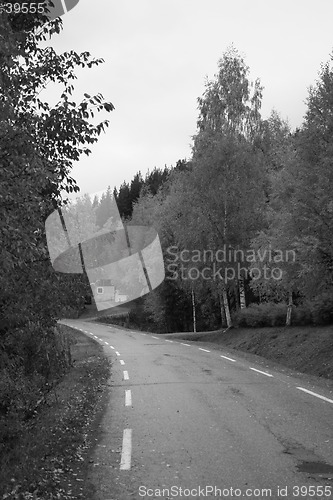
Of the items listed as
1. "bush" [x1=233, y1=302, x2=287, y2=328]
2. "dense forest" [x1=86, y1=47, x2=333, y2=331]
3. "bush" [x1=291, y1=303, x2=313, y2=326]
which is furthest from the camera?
"bush" [x1=233, y1=302, x2=287, y2=328]

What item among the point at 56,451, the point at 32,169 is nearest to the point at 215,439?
the point at 56,451

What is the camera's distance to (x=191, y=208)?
2972cm

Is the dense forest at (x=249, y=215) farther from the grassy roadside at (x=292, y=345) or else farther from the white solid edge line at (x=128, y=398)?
the white solid edge line at (x=128, y=398)

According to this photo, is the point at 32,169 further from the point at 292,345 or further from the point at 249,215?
the point at 249,215

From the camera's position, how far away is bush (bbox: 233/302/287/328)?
1014 inches

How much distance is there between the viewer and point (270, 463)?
257 inches

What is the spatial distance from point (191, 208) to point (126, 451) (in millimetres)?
23207

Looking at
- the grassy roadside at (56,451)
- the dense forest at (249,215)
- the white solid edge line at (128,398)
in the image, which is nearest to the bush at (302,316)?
the dense forest at (249,215)

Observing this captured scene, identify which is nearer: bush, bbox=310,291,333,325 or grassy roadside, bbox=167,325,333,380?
grassy roadside, bbox=167,325,333,380

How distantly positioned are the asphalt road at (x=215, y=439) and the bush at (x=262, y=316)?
1103 centimetres

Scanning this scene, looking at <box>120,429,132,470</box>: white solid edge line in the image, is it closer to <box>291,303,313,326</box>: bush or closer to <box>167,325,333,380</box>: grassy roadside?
<box>167,325,333,380</box>: grassy roadside

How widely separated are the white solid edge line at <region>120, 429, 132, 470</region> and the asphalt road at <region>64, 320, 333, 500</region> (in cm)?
1

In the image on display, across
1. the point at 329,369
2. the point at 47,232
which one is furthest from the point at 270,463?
the point at 329,369

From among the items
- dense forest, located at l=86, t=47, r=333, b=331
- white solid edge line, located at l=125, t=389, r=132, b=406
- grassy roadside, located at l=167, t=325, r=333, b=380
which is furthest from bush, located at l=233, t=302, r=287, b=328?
white solid edge line, located at l=125, t=389, r=132, b=406
